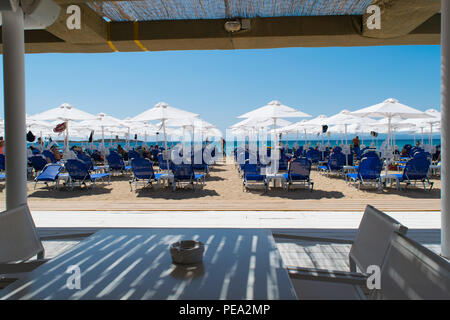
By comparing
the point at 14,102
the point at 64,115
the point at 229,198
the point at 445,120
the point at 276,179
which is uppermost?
the point at 64,115

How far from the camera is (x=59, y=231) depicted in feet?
11.7

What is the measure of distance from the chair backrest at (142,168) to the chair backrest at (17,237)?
222 inches

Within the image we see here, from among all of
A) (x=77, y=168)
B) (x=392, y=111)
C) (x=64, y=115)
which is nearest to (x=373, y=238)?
(x=392, y=111)

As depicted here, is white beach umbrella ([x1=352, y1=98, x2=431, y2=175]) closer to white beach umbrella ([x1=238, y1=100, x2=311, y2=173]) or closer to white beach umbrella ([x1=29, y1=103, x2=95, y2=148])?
white beach umbrella ([x1=238, y1=100, x2=311, y2=173])

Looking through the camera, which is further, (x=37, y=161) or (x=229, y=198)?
(x=37, y=161)

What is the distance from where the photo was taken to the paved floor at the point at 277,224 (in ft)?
9.72

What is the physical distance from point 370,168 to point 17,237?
728 centimetres

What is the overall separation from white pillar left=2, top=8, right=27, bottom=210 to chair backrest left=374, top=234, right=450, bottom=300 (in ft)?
10.2

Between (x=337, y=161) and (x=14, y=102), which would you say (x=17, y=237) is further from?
(x=337, y=161)

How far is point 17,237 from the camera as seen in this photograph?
69.8 inches

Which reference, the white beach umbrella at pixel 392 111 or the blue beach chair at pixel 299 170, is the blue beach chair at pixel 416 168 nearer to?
the white beach umbrella at pixel 392 111

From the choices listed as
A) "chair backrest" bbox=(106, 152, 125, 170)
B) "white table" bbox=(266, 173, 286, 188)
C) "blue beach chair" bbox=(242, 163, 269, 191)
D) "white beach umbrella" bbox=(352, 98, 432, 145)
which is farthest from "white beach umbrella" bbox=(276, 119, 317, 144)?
"chair backrest" bbox=(106, 152, 125, 170)
